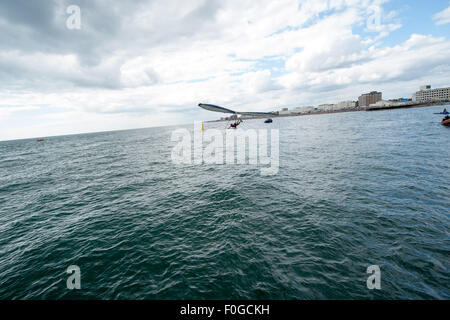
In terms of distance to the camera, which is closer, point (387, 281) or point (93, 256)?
point (387, 281)

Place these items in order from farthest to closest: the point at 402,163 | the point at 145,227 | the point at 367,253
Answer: the point at 402,163
the point at 145,227
the point at 367,253

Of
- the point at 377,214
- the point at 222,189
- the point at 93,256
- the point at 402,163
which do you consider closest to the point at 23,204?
the point at 93,256

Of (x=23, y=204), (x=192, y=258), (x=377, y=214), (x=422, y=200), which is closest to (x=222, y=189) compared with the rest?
(x=192, y=258)

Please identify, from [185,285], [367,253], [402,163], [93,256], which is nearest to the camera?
[185,285]

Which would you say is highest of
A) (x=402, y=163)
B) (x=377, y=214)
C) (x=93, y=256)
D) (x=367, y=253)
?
(x=402, y=163)

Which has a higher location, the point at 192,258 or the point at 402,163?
the point at 402,163

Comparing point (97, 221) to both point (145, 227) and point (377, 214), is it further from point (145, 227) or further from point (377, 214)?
point (377, 214)
